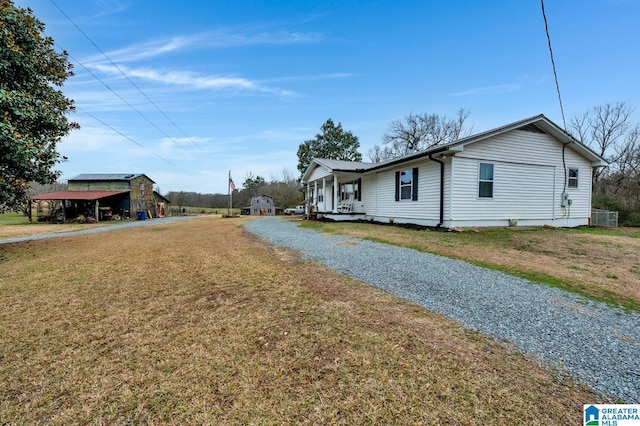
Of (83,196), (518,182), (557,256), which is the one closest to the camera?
(557,256)

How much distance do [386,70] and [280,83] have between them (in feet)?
22.8

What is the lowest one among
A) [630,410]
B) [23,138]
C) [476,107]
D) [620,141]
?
[630,410]

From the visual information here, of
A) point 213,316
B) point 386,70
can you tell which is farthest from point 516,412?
point 386,70

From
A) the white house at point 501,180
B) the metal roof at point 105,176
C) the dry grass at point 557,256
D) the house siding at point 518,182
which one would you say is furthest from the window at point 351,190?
the metal roof at point 105,176

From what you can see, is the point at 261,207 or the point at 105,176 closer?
the point at 105,176

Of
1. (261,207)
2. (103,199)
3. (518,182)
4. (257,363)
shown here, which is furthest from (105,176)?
(518,182)

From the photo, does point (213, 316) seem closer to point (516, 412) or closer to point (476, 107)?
point (516, 412)

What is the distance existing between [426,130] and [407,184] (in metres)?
25.4

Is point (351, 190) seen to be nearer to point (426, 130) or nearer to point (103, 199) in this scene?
point (426, 130)

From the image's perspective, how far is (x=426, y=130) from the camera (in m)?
34.9

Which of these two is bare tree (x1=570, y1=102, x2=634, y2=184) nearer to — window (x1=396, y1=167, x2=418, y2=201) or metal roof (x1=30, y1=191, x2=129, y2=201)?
window (x1=396, y1=167, x2=418, y2=201)

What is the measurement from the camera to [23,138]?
7113 millimetres

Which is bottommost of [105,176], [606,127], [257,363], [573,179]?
[257,363]

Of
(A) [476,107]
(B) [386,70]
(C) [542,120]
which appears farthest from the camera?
(A) [476,107]
